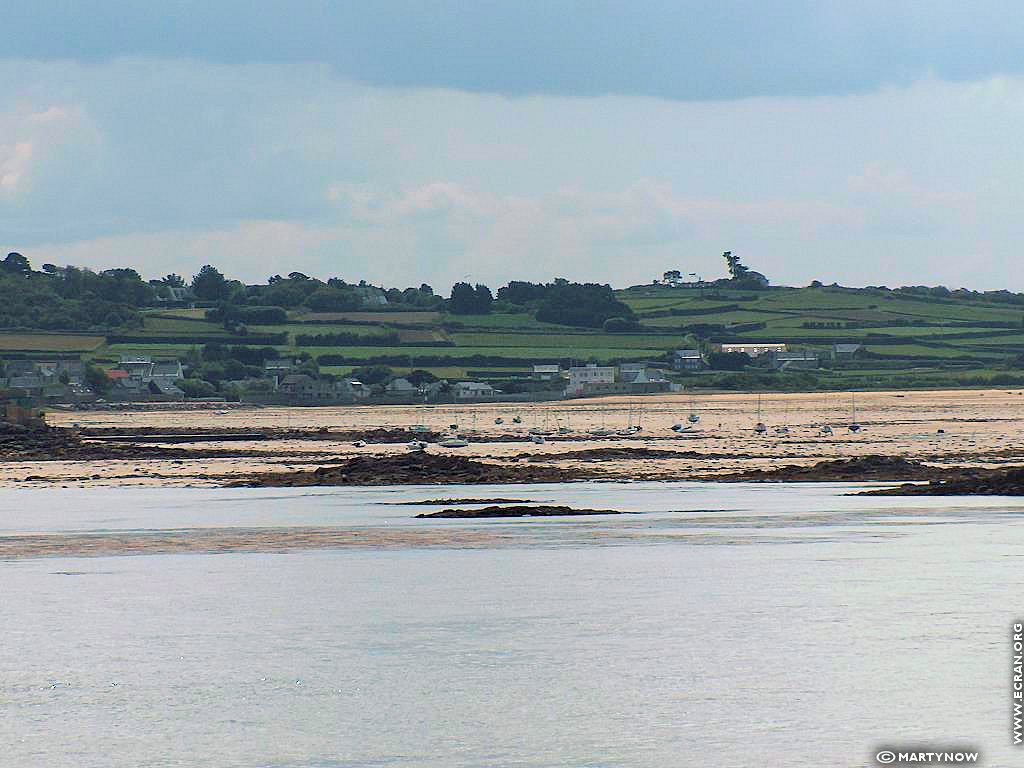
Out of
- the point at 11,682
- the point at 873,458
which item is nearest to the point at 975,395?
the point at 873,458

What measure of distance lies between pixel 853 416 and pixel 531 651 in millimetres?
68134

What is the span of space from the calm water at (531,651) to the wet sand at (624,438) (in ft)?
64.5

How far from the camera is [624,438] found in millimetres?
63469

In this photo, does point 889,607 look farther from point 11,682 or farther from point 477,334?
point 477,334

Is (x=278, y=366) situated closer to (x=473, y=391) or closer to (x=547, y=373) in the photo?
(x=547, y=373)

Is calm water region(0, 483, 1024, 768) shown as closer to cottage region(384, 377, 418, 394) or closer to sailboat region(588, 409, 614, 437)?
sailboat region(588, 409, 614, 437)

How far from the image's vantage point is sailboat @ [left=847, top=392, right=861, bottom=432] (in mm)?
65575

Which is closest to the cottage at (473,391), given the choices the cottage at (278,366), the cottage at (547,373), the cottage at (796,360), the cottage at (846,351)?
the cottage at (547,373)

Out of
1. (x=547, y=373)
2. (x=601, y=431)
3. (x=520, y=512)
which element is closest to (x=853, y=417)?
(x=601, y=431)

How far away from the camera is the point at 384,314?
180875 mm

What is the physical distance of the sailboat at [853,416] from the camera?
65.6 metres

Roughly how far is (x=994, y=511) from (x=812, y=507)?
3547 millimetres

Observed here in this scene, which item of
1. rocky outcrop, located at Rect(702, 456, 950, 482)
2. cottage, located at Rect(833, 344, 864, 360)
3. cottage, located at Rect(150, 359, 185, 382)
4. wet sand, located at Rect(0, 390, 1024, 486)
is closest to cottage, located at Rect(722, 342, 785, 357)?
cottage, located at Rect(833, 344, 864, 360)

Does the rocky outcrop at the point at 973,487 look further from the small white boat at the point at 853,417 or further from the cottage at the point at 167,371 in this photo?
the cottage at the point at 167,371
